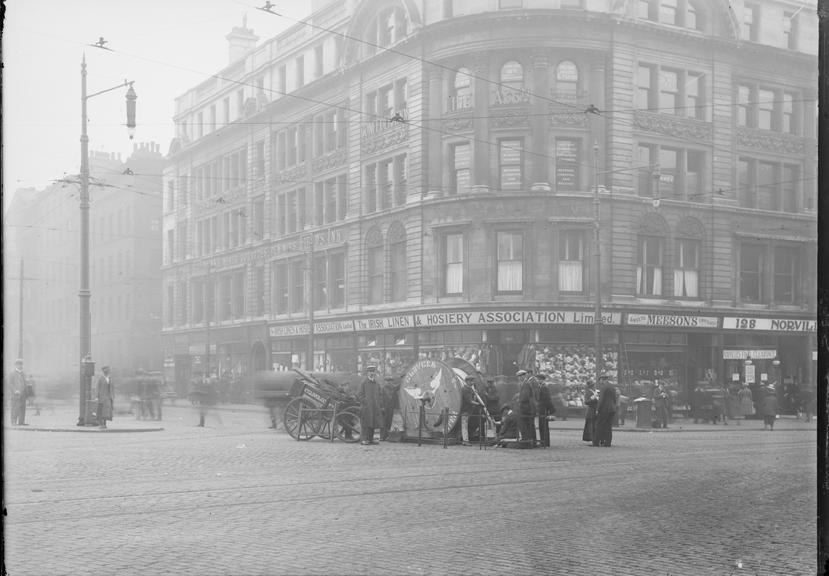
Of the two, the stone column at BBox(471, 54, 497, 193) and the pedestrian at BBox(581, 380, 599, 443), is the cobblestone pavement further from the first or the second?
the stone column at BBox(471, 54, 497, 193)

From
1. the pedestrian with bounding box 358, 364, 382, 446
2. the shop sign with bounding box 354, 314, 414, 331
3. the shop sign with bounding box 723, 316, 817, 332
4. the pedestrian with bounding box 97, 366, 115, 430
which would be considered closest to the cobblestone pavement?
the pedestrian with bounding box 358, 364, 382, 446

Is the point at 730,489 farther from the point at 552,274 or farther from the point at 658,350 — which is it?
the point at 552,274

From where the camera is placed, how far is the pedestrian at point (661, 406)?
2641cm

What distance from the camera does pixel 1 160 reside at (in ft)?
20.6

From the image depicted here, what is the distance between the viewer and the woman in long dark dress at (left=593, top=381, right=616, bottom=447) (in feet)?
68.8

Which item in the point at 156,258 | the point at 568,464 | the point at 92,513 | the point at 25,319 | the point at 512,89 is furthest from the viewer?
the point at 512,89

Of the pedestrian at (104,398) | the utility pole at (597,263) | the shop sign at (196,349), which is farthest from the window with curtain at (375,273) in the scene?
the pedestrian at (104,398)

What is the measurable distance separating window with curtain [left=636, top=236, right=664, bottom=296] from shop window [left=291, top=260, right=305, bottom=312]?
8.74m

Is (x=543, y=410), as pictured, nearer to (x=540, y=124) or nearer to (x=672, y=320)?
(x=672, y=320)

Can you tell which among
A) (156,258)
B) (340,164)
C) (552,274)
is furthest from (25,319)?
(552,274)

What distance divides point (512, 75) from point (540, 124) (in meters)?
1.61

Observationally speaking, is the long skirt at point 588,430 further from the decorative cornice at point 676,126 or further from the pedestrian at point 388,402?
the decorative cornice at point 676,126

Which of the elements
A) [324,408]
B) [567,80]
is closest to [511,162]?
[567,80]

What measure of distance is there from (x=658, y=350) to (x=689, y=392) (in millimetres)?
4422
